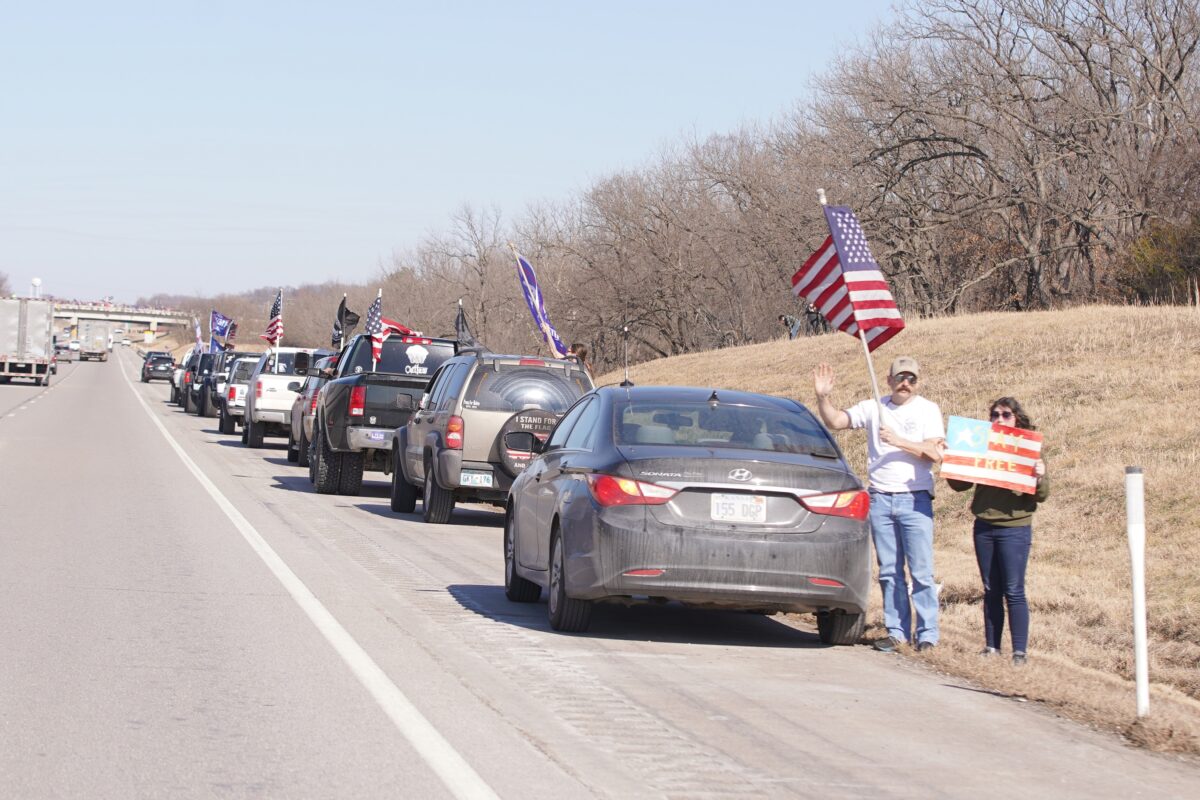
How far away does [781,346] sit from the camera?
39.7 metres

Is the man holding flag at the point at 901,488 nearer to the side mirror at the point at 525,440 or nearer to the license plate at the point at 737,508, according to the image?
the license plate at the point at 737,508

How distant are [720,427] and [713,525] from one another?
40.3 inches

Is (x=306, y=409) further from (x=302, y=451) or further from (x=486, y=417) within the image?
(x=486, y=417)

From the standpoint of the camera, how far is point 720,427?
9.95m

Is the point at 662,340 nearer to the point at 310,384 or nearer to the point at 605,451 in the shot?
the point at 310,384

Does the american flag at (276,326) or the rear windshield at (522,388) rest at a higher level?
the american flag at (276,326)

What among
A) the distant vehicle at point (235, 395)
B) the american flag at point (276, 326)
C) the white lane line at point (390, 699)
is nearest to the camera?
the white lane line at point (390, 699)

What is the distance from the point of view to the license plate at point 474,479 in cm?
1664

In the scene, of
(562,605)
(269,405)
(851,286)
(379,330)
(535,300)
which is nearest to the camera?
(562,605)

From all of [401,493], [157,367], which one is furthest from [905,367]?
[157,367]

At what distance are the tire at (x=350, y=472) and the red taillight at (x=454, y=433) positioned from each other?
4.55m

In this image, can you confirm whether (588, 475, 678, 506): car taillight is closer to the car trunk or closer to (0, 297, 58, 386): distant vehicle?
the car trunk

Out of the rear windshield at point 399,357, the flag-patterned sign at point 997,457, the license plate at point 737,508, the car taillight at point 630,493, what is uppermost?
the rear windshield at point 399,357

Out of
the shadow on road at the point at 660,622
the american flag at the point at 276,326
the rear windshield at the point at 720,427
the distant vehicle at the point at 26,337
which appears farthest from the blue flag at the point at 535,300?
the distant vehicle at the point at 26,337
